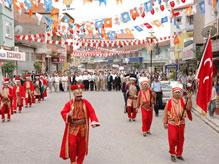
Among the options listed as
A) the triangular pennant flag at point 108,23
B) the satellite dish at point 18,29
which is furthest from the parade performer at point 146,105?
the satellite dish at point 18,29

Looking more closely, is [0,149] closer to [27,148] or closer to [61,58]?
[27,148]

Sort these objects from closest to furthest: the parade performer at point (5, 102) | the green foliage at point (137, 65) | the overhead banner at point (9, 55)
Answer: the parade performer at point (5, 102)
the overhead banner at point (9, 55)
the green foliage at point (137, 65)

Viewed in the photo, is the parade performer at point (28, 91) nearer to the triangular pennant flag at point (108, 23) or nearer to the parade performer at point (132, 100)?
the triangular pennant flag at point (108, 23)

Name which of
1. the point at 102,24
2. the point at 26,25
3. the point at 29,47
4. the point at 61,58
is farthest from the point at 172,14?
the point at 61,58

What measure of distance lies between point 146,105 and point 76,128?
13.1ft

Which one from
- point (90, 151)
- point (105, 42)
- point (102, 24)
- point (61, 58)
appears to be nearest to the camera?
point (90, 151)

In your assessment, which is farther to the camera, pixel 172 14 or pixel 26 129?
pixel 172 14

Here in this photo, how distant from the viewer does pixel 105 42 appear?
36.1 metres

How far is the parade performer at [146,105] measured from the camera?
10953mm

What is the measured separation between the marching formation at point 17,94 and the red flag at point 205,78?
8805 millimetres

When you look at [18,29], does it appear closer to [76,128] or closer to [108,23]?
[108,23]

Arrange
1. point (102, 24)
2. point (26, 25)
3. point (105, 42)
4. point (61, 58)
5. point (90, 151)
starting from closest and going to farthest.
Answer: point (90, 151)
point (102, 24)
point (105, 42)
point (26, 25)
point (61, 58)

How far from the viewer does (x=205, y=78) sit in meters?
7.16

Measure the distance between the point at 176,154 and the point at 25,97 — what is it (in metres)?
12.5
